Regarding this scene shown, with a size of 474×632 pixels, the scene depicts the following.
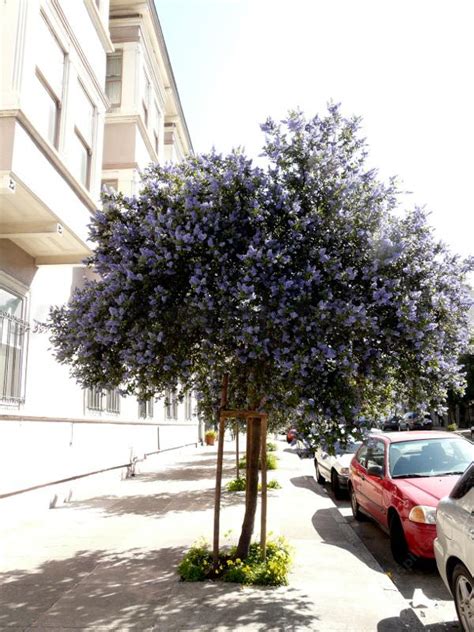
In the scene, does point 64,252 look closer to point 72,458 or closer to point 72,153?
point 72,153

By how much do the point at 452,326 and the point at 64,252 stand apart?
7194 mm

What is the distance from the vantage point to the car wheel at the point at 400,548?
7.06 m

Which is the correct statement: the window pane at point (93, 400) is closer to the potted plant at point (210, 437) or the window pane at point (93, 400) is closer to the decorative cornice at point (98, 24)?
the decorative cornice at point (98, 24)

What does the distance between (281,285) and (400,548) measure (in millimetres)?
4240

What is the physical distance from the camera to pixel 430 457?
8.21 meters

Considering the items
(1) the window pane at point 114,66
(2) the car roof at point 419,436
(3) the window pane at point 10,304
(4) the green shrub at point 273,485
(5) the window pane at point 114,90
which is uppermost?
(1) the window pane at point 114,66

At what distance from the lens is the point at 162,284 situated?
5.48 metres

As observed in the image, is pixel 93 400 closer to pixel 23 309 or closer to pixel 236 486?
pixel 236 486

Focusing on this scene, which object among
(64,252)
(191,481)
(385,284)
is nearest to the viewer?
(385,284)

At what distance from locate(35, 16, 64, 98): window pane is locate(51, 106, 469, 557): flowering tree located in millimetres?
5164

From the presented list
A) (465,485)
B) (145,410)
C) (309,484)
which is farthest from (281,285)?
(145,410)

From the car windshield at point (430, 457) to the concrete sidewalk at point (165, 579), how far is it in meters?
1.22

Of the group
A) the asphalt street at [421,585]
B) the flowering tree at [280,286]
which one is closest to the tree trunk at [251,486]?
the flowering tree at [280,286]

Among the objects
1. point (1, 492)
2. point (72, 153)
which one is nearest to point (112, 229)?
point (1, 492)
